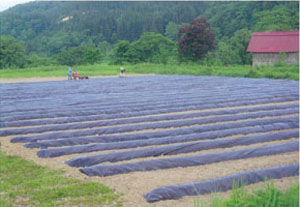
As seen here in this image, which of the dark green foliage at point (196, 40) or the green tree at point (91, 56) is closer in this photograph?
the dark green foliage at point (196, 40)

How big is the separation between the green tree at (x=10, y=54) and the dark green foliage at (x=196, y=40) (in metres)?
17.6

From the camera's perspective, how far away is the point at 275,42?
33.2 m

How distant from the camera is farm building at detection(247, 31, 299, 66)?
3234 cm

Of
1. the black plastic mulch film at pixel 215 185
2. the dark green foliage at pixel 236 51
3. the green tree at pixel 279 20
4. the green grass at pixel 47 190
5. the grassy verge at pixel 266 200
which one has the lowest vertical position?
the black plastic mulch film at pixel 215 185

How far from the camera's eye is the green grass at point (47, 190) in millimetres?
4840

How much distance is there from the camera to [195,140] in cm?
789

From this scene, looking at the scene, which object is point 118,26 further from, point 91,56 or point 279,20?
point 279,20

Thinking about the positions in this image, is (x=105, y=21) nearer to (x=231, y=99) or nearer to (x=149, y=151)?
(x=231, y=99)

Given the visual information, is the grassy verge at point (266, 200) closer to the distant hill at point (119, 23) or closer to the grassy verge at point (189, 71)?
the grassy verge at point (189, 71)

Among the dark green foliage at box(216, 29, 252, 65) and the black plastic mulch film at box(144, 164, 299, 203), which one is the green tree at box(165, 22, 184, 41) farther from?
the black plastic mulch film at box(144, 164, 299, 203)

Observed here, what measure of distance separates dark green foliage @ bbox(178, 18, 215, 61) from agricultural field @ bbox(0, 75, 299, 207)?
2125cm

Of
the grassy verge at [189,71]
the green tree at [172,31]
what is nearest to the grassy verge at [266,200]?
the grassy verge at [189,71]

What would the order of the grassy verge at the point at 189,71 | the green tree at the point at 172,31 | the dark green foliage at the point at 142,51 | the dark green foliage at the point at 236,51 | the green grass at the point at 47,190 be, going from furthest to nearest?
the green tree at the point at 172,31, the dark green foliage at the point at 142,51, the dark green foliage at the point at 236,51, the grassy verge at the point at 189,71, the green grass at the point at 47,190

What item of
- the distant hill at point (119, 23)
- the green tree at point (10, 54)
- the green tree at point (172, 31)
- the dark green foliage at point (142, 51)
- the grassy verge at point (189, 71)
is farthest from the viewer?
the green tree at point (172, 31)
